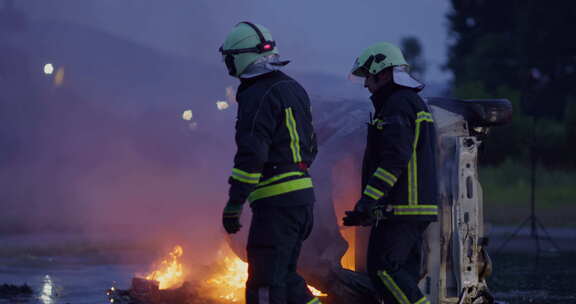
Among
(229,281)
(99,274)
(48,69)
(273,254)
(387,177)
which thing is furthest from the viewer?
(48,69)

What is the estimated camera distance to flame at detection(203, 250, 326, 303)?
647cm

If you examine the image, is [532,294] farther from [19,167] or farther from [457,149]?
[19,167]

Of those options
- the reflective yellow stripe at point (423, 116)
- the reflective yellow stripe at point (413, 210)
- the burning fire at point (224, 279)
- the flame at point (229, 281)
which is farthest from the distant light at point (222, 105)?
the reflective yellow stripe at point (413, 210)

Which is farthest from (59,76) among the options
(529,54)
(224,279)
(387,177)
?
(529,54)

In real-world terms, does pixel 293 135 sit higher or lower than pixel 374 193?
higher

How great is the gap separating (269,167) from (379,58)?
3.57ft

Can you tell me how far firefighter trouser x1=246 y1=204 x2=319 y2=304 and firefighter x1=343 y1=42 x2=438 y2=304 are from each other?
21.8 inches

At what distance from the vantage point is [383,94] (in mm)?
5344

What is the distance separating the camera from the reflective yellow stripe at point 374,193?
5043 millimetres

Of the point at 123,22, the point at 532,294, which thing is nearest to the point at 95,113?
the point at 123,22

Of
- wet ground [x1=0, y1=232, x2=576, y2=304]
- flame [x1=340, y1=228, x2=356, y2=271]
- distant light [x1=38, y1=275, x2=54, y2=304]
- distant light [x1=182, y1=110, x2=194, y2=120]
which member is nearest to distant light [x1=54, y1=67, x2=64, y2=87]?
distant light [x1=182, y1=110, x2=194, y2=120]

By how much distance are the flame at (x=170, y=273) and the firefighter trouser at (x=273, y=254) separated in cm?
242

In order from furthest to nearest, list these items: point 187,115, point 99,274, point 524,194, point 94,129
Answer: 1. point 524,194
2. point 94,129
3. point 187,115
4. point 99,274

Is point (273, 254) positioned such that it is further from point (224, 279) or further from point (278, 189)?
point (224, 279)
